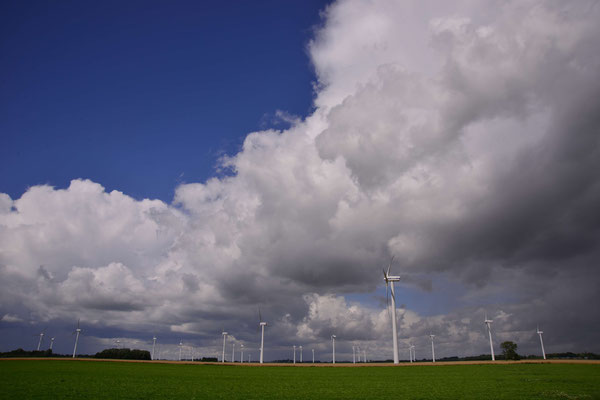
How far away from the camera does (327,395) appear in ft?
146

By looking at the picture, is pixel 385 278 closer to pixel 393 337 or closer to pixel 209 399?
pixel 393 337

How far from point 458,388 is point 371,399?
1734 cm

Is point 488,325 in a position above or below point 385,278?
below

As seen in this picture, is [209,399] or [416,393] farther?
[416,393]

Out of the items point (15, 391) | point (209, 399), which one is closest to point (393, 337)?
point (209, 399)

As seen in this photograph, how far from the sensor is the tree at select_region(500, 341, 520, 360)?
171875 millimetres

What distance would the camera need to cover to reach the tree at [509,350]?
6767 inches

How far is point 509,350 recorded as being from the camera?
570 ft

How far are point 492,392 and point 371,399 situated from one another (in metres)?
16.3

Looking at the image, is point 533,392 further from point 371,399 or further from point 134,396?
point 134,396

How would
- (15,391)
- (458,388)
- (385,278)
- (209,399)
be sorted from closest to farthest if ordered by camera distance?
(209,399)
(15,391)
(458,388)
(385,278)

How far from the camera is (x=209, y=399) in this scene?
40188 millimetres

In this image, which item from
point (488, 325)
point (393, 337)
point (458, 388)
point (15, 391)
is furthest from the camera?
point (488, 325)

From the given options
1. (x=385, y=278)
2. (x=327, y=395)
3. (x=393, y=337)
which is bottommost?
(x=327, y=395)
